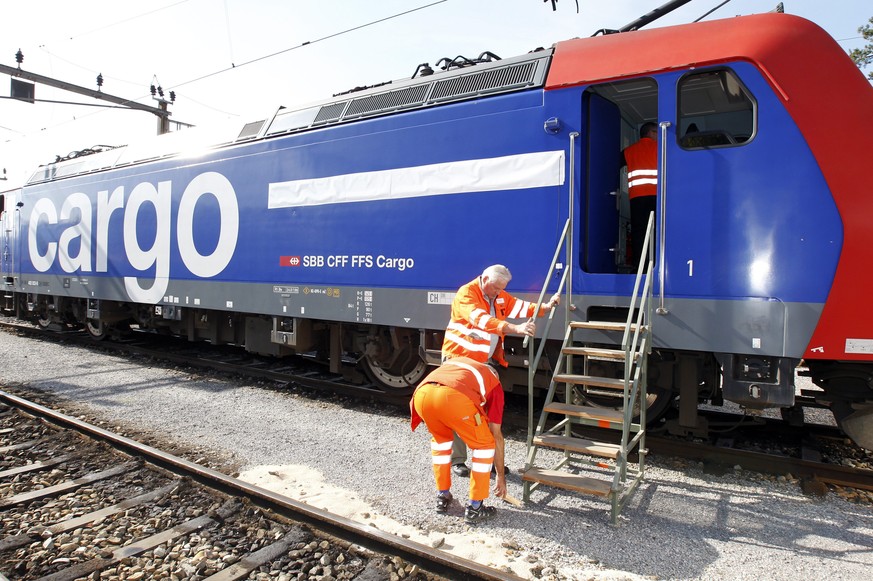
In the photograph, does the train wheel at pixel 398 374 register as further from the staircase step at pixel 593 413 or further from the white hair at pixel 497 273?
the white hair at pixel 497 273

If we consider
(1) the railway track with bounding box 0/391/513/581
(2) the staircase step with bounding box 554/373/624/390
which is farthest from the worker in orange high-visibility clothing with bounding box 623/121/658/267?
(1) the railway track with bounding box 0/391/513/581

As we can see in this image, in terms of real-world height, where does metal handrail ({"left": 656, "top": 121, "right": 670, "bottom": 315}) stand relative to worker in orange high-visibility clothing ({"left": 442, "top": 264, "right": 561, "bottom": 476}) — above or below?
above

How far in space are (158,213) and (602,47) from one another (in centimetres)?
726

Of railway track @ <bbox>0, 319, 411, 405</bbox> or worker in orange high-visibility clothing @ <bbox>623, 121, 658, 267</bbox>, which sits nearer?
worker in orange high-visibility clothing @ <bbox>623, 121, 658, 267</bbox>

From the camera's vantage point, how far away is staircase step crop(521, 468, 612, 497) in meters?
4.03

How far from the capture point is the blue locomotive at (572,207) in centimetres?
444

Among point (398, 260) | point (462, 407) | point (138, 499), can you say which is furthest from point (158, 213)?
point (462, 407)

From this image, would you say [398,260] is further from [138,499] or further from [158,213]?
[158,213]

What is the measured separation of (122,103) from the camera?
18.0 metres

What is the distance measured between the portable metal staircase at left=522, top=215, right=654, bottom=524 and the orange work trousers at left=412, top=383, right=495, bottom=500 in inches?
16.9

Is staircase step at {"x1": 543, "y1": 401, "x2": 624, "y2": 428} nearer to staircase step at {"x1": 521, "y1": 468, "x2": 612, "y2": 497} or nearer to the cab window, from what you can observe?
staircase step at {"x1": 521, "y1": 468, "x2": 612, "y2": 497}

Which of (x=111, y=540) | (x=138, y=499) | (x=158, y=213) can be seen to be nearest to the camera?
(x=111, y=540)

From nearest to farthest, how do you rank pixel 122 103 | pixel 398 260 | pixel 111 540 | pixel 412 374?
pixel 111 540
pixel 398 260
pixel 412 374
pixel 122 103

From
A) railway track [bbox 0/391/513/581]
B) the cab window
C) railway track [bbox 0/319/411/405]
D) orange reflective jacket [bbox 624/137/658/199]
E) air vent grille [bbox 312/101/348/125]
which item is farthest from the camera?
railway track [bbox 0/319/411/405]
